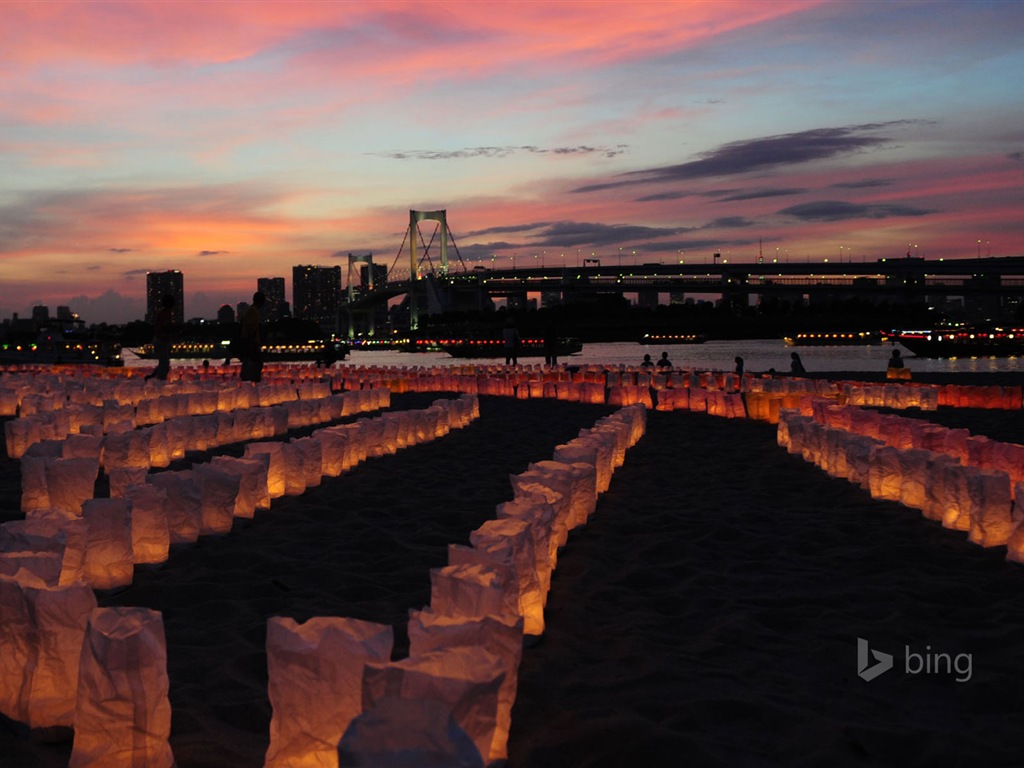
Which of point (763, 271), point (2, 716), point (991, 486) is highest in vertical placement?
point (763, 271)

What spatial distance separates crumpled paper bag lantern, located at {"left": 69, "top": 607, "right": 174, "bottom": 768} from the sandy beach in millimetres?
171

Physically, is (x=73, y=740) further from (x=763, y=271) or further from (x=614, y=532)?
(x=763, y=271)

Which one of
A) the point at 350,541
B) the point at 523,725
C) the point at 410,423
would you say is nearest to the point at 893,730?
the point at 523,725

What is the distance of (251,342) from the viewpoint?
63.8 feet

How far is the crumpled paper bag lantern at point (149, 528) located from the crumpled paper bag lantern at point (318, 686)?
3.15 m

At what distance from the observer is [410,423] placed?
40.7ft

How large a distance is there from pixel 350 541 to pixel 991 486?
4.43 metres

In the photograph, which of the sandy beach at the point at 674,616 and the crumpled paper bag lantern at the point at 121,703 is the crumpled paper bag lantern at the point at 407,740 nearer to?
the sandy beach at the point at 674,616

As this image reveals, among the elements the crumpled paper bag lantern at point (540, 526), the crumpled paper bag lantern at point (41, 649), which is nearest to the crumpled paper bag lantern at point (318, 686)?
the crumpled paper bag lantern at point (41, 649)

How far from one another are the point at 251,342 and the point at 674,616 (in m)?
15.7

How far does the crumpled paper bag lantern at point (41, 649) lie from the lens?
3.75m

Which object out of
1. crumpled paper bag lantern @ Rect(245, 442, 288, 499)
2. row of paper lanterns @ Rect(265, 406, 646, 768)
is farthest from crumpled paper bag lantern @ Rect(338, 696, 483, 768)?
crumpled paper bag lantern @ Rect(245, 442, 288, 499)

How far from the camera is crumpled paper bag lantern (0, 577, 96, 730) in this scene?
375 cm

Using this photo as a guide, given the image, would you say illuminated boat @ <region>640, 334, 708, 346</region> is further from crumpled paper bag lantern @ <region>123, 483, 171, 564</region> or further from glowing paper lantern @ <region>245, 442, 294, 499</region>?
crumpled paper bag lantern @ <region>123, 483, 171, 564</region>
